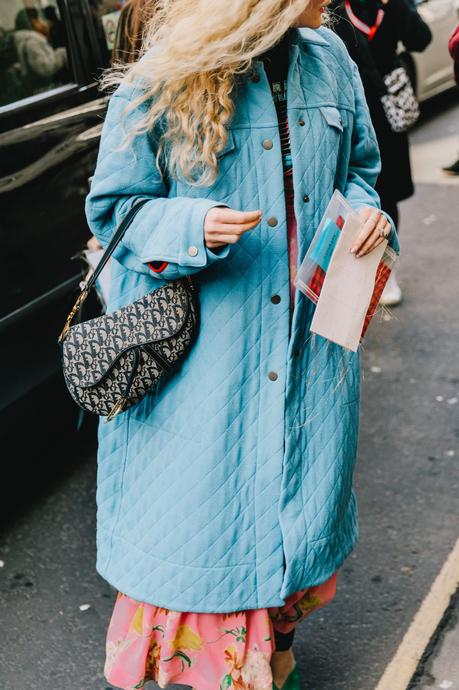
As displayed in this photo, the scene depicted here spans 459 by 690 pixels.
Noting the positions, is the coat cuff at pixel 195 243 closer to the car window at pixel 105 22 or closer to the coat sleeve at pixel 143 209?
the coat sleeve at pixel 143 209

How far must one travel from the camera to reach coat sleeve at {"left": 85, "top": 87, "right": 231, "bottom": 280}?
199 cm

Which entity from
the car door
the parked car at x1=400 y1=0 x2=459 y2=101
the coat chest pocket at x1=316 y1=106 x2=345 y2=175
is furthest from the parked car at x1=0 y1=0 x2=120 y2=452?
the car door

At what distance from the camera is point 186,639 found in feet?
7.55

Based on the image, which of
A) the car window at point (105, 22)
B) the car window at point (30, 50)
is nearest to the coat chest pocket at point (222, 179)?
the car window at point (30, 50)

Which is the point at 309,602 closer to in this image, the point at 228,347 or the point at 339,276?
the point at 228,347

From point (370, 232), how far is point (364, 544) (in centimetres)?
164

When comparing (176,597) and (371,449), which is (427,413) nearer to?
(371,449)

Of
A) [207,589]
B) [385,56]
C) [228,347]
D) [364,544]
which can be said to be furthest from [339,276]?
[385,56]

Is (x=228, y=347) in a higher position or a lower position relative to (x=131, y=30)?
lower

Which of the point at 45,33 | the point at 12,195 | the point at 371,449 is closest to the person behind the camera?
the point at 12,195

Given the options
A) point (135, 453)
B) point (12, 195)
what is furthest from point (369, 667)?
point (12, 195)

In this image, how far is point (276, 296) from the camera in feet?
7.10

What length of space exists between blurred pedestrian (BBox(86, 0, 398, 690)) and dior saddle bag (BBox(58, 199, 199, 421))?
5 cm

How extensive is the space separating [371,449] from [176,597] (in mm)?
1968
